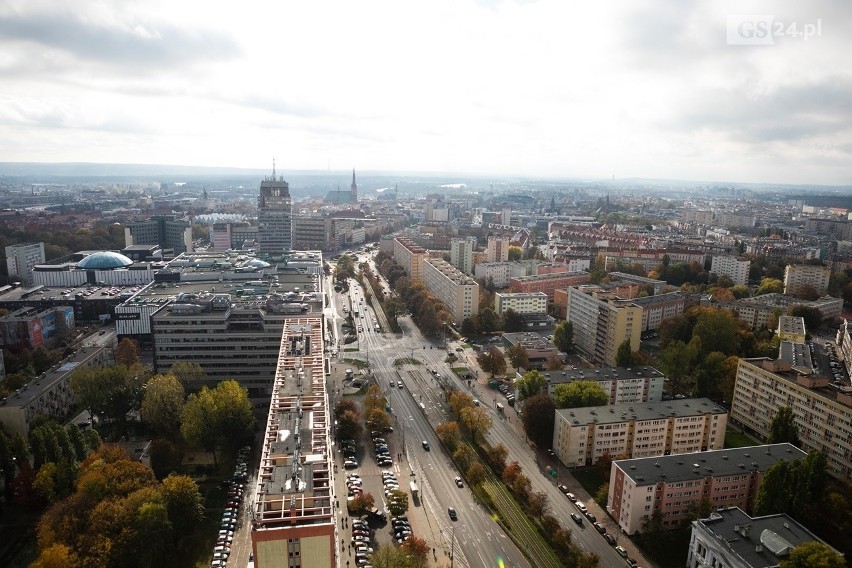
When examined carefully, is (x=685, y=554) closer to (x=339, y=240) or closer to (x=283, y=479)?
(x=283, y=479)

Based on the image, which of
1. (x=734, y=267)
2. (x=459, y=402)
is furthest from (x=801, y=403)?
(x=734, y=267)

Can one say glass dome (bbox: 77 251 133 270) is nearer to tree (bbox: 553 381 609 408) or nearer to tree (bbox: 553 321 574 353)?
tree (bbox: 553 321 574 353)

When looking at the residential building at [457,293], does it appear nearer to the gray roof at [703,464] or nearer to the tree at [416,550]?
the gray roof at [703,464]

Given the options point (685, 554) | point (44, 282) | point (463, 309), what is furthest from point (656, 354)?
point (44, 282)

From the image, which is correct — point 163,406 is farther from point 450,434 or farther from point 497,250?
point 497,250

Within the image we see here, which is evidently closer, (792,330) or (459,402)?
(459,402)

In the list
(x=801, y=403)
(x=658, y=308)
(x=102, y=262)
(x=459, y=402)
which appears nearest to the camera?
(x=801, y=403)

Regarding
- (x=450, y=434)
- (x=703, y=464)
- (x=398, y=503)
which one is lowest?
(x=398, y=503)
